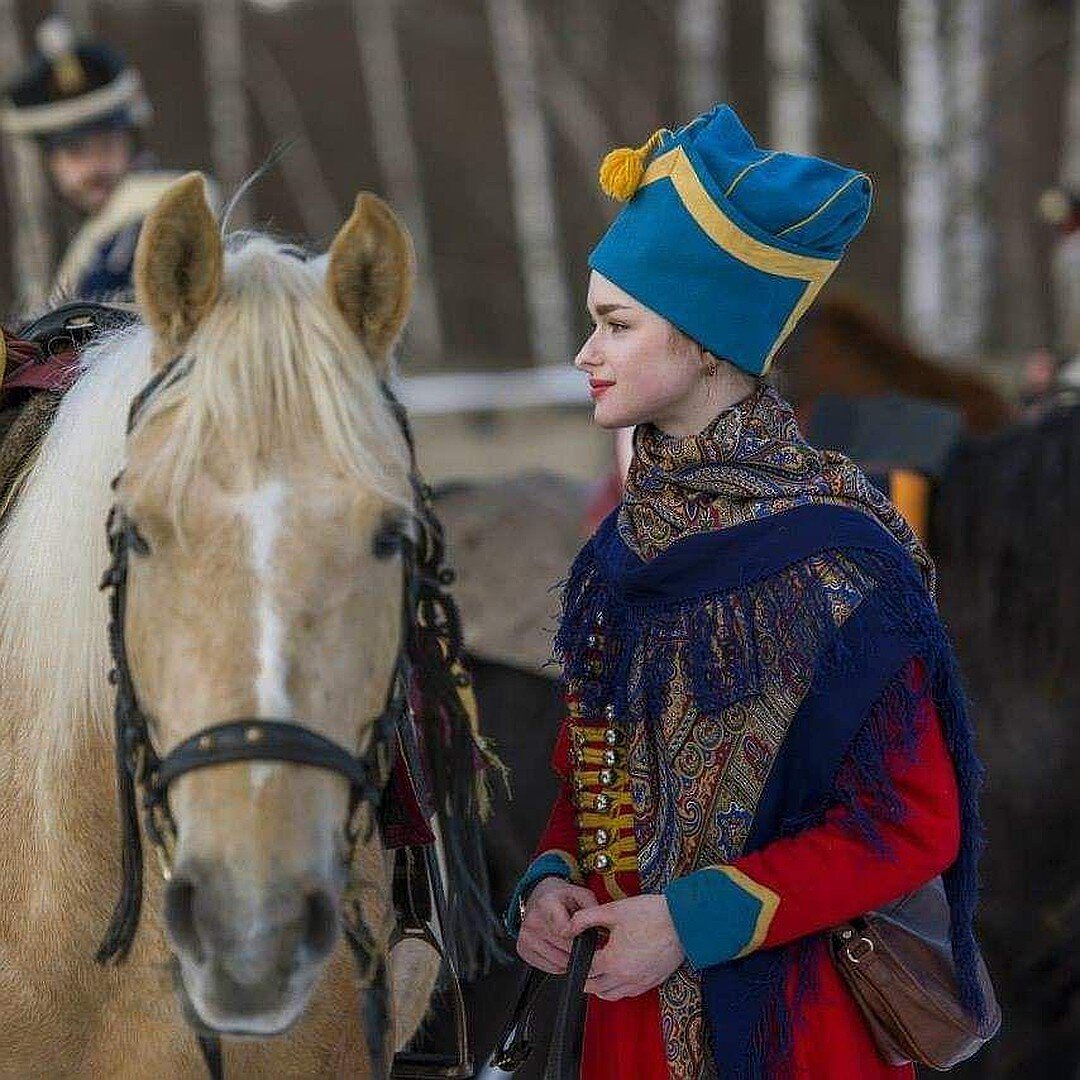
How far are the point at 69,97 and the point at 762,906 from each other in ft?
11.9

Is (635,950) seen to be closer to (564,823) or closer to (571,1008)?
(571,1008)

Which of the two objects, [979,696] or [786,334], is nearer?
[786,334]

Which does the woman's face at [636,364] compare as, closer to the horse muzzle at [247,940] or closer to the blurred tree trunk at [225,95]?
the horse muzzle at [247,940]

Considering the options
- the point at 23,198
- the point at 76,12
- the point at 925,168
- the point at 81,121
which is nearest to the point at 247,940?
the point at 81,121

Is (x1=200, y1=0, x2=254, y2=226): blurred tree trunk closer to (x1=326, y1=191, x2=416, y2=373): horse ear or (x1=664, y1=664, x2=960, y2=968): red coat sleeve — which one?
(x1=326, y1=191, x2=416, y2=373): horse ear

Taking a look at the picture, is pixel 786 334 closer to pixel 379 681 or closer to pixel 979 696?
pixel 379 681

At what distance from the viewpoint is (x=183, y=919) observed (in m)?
1.44

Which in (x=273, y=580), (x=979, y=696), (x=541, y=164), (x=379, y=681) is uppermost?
(x=273, y=580)

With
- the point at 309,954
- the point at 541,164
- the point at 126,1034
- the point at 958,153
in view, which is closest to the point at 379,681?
the point at 309,954

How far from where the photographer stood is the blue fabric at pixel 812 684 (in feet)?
5.64

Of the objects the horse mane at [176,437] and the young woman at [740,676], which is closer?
the horse mane at [176,437]

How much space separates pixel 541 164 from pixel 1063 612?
9.82m

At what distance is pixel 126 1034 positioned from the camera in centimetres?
185

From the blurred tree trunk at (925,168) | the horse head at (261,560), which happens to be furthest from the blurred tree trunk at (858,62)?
the horse head at (261,560)
